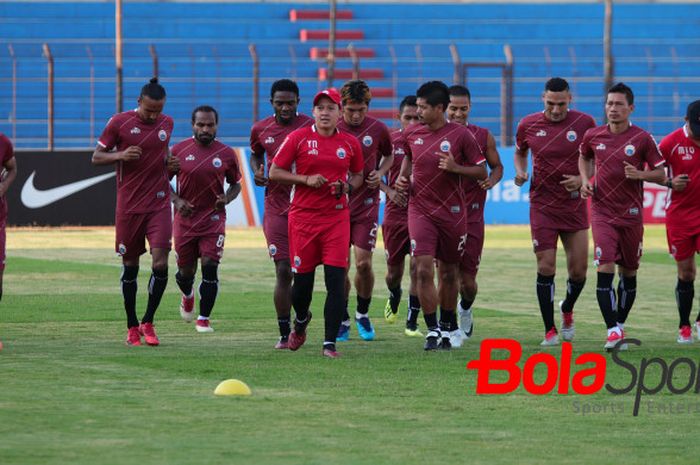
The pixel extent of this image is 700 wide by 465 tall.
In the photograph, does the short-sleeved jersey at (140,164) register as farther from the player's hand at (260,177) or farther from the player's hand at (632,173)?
the player's hand at (632,173)

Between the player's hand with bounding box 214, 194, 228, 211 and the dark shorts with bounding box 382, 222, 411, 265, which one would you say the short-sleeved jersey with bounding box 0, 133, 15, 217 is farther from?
the dark shorts with bounding box 382, 222, 411, 265

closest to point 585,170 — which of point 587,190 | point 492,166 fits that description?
point 587,190

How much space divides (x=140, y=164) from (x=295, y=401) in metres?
4.23

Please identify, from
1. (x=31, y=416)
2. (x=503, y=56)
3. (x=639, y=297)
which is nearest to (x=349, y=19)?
(x=503, y=56)

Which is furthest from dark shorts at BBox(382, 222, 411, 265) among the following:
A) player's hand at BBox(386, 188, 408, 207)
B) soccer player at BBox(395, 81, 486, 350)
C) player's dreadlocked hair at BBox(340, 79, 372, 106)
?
soccer player at BBox(395, 81, 486, 350)

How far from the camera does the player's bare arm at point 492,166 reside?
1311cm

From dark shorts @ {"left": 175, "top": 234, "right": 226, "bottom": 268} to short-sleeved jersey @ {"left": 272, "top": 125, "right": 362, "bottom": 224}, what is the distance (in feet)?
8.19

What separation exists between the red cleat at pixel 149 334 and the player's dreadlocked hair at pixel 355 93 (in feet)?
8.76

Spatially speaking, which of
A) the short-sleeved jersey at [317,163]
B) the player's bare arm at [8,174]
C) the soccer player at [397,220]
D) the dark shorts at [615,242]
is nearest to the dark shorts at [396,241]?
the soccer player at [397,220]

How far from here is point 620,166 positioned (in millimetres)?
12930

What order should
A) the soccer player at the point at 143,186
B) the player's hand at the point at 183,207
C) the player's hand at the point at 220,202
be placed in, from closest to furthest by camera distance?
the soccer player at the point at 143,186
the player's hand at the point at 220,202
the player's hand at the point at 183,207

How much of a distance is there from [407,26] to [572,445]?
162ft

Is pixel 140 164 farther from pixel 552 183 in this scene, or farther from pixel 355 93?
pixel 552 183

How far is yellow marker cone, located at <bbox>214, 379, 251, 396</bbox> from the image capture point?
387 inches
